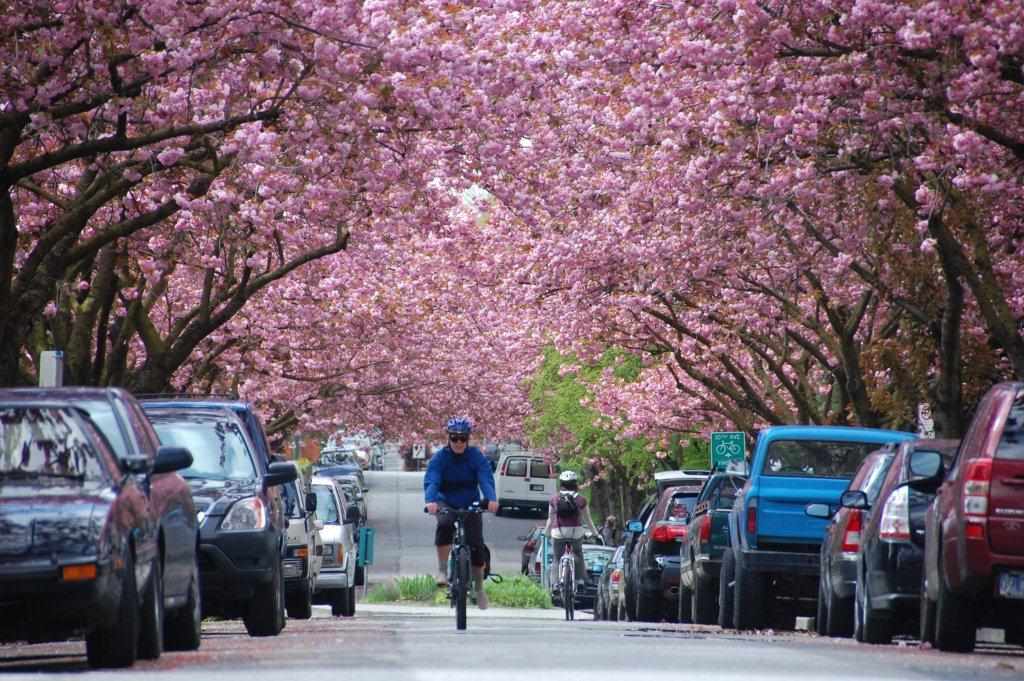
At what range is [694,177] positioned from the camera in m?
24.5

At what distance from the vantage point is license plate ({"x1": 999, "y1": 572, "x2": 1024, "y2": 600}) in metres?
12.7

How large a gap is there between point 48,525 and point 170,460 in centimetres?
148

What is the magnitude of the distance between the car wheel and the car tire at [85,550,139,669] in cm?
611

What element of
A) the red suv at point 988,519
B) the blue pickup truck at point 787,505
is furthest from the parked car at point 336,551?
the red suv at point 988,519

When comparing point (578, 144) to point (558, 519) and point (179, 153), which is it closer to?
point (558, 519)

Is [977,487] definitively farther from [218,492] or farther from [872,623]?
[218,492]

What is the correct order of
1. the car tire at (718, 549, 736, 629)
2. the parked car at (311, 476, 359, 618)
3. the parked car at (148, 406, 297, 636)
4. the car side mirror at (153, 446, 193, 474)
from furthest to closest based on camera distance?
the parked car at (311, 476, 359, 618) → the car tire at (718, 549, 736, 629) → the parked car at (148, 406, 297, 636) → the car side mirror at (153, 446, 193, 474)

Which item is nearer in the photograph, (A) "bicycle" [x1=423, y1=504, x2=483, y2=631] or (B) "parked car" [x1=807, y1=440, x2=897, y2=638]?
(B) "parked car" [x1=807, y1=440, x2=897, y2=638]

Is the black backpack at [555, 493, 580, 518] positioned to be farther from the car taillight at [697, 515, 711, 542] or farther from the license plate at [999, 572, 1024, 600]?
the license plate at [999, 572, 1024, 600]

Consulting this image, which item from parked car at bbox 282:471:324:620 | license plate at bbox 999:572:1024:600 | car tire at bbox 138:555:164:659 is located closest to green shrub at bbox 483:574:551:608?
parked car at bbox 282:471:324:620

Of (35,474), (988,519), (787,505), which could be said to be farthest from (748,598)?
(35,474)

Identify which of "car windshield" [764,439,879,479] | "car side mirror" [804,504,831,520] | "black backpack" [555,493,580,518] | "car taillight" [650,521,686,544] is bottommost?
"car taillight" [650,521,686,544]

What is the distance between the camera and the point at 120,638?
11.4 metres

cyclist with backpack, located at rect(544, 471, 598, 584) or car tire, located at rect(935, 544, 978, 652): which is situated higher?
cyclist with backpack, located at rect(544, 471, 598, 584)
